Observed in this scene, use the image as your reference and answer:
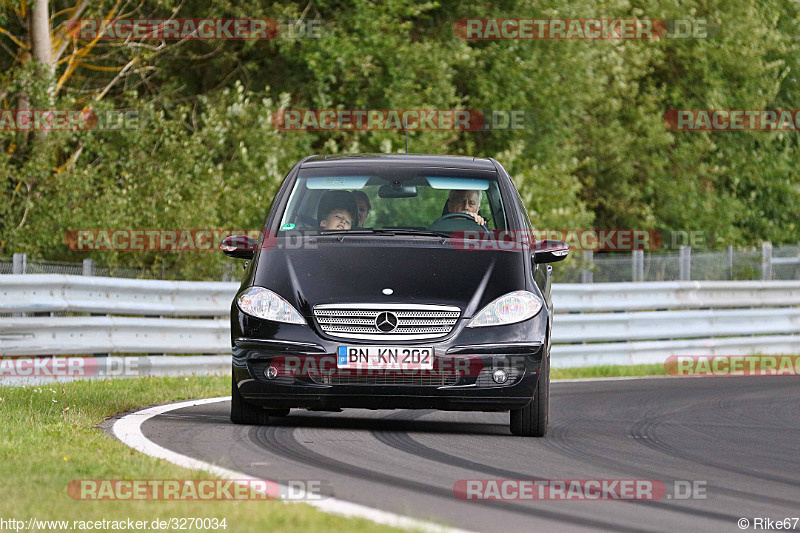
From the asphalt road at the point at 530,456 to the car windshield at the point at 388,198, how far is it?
1.31m

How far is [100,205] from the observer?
63.7ft

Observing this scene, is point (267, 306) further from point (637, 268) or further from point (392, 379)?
point (637, 268)

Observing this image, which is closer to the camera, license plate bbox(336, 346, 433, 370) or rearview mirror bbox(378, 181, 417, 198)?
license plate bbox(336, 346, 433, 370)

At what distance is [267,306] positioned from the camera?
8328 millimetres

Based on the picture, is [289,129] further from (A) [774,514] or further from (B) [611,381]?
(A) [774,514]

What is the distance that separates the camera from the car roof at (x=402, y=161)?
9641 millimetres

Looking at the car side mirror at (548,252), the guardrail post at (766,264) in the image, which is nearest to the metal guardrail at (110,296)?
the car side mirror at (548,252)

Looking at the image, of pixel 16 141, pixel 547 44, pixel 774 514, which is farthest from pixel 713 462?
pixel 547 44

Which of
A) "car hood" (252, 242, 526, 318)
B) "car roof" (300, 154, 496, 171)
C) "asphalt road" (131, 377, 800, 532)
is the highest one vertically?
"car roof" (300, 154, 496, 171)

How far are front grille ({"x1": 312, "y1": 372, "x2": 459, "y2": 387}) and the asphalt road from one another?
337mm

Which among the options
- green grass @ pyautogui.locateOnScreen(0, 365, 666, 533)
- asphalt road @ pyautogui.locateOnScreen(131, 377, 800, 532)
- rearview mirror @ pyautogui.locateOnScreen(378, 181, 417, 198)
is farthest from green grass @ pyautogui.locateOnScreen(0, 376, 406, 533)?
rearview mirror @ pyautogui.locateOnScreen(378, 181, 417, 198)

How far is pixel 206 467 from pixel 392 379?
177 centimetres

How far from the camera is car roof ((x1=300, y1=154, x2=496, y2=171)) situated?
380 inches

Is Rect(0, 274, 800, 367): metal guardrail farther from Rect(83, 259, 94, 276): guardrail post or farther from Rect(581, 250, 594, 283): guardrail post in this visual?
Rect(83, 259, 94, 276): guardrail post
